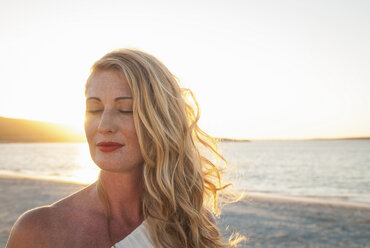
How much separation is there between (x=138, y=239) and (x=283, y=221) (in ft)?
30.6

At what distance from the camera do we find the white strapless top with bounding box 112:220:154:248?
1.98m

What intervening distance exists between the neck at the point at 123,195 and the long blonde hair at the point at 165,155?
63mm

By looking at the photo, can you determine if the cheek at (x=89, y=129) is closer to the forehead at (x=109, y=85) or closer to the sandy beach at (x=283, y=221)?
the forehead at (x=109, y=85)

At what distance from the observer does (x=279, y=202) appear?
14523mm

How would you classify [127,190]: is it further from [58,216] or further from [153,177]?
[58,216]

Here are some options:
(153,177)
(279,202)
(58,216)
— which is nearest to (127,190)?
(153,177)

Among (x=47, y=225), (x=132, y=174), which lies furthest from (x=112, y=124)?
(x=47, y=225)

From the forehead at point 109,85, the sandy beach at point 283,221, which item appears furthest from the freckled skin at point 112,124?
the sandy beach at point 283,221

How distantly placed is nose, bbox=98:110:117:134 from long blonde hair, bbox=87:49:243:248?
131 millimetres

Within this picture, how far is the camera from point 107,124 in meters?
1.99

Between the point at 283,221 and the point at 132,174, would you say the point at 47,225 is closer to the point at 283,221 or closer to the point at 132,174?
the point at 132,174

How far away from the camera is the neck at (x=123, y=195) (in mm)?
2170

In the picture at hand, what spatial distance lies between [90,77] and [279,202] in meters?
13.4

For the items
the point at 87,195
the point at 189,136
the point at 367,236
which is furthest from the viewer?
the point at 367,236
